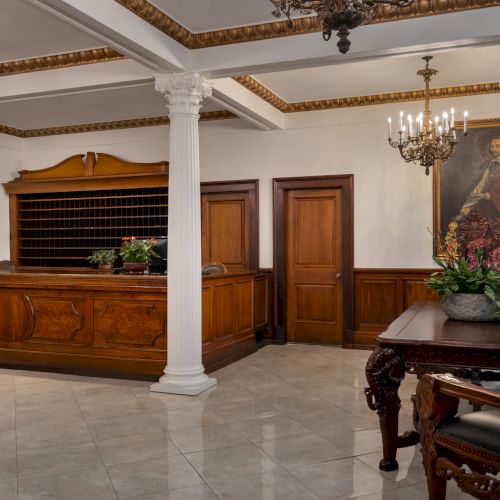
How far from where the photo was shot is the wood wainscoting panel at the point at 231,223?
8.00 m

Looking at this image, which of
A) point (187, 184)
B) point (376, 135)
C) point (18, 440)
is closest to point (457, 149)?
point (376, 135)

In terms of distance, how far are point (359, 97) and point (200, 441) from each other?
4973mm

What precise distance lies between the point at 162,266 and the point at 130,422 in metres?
2.31

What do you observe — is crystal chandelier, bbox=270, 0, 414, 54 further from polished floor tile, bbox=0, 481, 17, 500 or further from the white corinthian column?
the white corinthian column

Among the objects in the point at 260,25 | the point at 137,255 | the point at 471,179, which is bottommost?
the point at 137,255

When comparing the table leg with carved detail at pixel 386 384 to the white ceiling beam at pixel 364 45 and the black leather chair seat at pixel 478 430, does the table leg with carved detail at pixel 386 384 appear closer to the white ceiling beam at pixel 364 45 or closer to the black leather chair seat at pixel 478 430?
the black leather chair seat at pixel 478 430

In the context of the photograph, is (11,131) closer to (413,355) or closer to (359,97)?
(359,97)

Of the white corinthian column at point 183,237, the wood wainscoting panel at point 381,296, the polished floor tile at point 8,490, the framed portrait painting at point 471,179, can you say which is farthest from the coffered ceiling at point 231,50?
the polished floor tile at point 8,490

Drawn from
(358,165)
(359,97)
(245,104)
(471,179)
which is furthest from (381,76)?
(471,179)

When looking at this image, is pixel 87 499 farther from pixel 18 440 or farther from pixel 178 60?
pixel 178 60

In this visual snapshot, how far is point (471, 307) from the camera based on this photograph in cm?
359

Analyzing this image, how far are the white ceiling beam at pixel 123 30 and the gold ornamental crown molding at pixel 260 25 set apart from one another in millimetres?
66

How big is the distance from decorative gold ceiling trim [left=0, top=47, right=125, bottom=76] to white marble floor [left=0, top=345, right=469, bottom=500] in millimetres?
3088

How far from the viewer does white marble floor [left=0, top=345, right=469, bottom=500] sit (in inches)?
124
